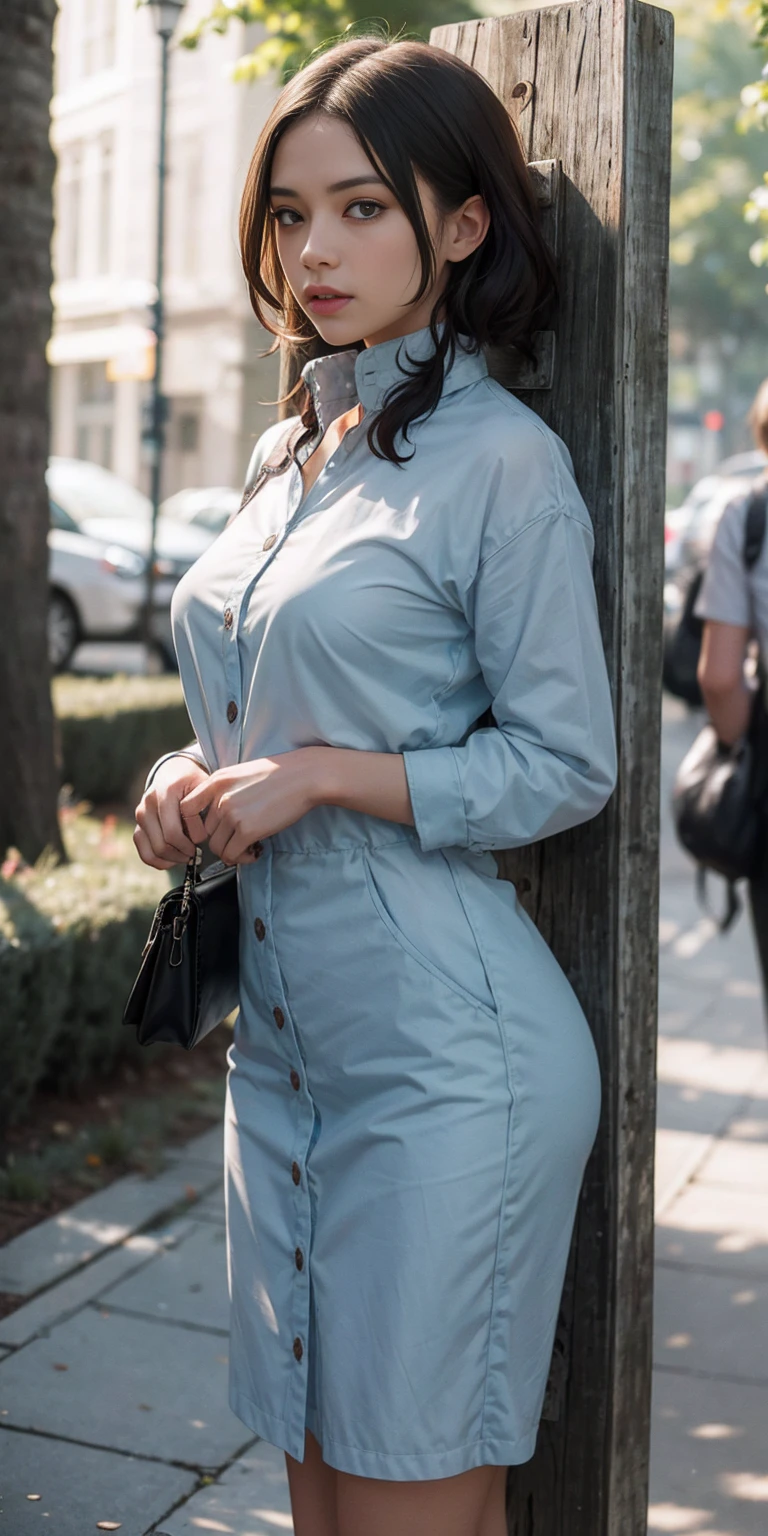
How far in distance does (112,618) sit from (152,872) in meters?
9.43

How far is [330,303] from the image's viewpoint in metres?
1.83

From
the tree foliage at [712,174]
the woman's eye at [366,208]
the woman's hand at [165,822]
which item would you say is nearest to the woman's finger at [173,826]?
the woman's hand at [165,822]

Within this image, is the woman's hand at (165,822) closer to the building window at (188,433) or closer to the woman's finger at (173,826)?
the woman's finger at (173,826)

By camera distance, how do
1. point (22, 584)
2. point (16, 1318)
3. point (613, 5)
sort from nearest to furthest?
point (613, 5) → point (16, 1318) → point (22, 584)

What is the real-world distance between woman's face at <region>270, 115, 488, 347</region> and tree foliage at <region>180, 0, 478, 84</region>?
267 millimetres

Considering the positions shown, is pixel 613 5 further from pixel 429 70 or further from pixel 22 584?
pixel 22 584

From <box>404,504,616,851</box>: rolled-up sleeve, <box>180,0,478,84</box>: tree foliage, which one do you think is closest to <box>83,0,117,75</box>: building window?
<box>180,0,478,84</box>: tree foliage

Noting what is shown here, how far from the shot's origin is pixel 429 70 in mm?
1781

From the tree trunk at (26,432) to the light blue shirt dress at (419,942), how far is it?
12.0ft

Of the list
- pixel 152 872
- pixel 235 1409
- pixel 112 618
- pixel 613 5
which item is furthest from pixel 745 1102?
pixel 112 618

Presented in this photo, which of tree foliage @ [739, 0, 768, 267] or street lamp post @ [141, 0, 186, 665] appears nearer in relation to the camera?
tree foliage @ [739, 0, 768, 267]

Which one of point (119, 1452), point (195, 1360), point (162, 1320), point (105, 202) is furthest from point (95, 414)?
point (119, 1452)

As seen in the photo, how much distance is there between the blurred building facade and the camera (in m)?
25.9

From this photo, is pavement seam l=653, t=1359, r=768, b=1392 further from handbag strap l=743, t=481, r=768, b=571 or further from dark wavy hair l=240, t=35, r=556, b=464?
dark wavy hair l=240, t=35, r=556, b=464
